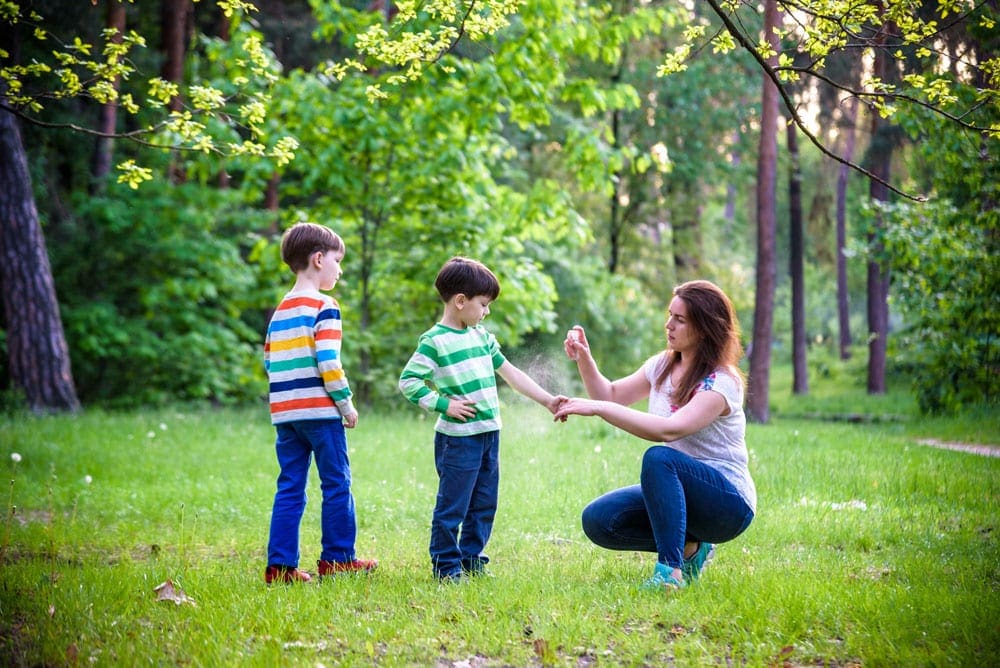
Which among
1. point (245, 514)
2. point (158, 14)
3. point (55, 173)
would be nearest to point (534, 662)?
point (245, 514)

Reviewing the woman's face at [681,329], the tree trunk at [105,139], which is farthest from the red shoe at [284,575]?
the tree trunk at [105,139]

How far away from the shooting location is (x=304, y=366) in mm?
4508

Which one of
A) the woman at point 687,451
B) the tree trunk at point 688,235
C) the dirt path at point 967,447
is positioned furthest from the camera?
the tree trunk at point 688,235

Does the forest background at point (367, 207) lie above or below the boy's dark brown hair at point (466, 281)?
above

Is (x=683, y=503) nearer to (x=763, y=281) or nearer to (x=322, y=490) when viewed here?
(x=322, y=490)

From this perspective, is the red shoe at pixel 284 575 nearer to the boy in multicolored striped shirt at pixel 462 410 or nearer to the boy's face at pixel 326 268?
the boy in multicolored striped shirt at pixel 462 410

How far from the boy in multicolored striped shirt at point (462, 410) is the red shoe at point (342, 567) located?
0.39 metres

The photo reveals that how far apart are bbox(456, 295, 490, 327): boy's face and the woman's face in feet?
3.16

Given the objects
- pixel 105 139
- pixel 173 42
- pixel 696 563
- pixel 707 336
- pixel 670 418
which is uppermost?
pixel 173 42

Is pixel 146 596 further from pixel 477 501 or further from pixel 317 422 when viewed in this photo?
pixel 477 501

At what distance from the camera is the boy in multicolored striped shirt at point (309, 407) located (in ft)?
14.8

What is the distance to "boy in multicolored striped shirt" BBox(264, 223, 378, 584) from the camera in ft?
14.8

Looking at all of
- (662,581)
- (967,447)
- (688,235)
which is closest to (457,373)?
(662,581)

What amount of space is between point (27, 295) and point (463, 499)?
10.1 metres
